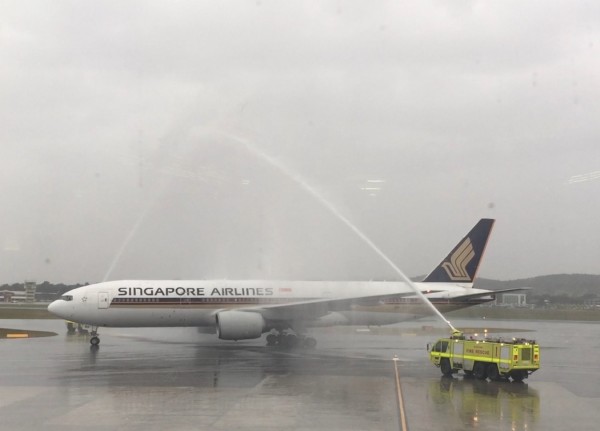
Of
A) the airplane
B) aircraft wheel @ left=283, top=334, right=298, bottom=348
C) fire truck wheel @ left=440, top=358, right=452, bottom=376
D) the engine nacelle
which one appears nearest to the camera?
fire truck wheel @ left=440, top=358, right=452, bottom=376

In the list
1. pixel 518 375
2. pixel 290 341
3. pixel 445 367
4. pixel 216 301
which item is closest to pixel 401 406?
pixel 518 375

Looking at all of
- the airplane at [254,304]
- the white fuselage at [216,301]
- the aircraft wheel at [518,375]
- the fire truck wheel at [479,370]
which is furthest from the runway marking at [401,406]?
the white fuselage at [216,301]

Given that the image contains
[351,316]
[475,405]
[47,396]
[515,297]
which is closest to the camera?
[475,405]

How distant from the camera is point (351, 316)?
1603 inches

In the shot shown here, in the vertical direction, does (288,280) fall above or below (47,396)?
above

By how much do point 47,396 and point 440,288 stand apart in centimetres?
2957

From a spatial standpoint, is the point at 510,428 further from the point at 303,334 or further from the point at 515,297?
the point at 515,297

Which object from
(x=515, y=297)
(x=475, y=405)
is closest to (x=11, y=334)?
(x=475, y=405)

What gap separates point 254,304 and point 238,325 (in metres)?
4.45

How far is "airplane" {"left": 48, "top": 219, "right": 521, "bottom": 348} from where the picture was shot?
36688 millimetres

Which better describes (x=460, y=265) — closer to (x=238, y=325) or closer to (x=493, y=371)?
(x=238, y=325)

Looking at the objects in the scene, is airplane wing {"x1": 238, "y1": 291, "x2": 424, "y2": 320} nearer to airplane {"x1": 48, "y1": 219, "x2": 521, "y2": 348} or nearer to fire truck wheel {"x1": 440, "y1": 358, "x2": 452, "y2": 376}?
airplane {"x1": 48, "y1": 219, "x2": 521, "y2": 348}

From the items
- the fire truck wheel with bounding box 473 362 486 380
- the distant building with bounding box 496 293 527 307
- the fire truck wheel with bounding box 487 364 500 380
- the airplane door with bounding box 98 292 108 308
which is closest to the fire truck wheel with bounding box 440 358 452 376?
the fire truck wheel with bounding box 473 362 486 380

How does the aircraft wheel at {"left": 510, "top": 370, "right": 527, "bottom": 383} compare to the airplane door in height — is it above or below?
below
